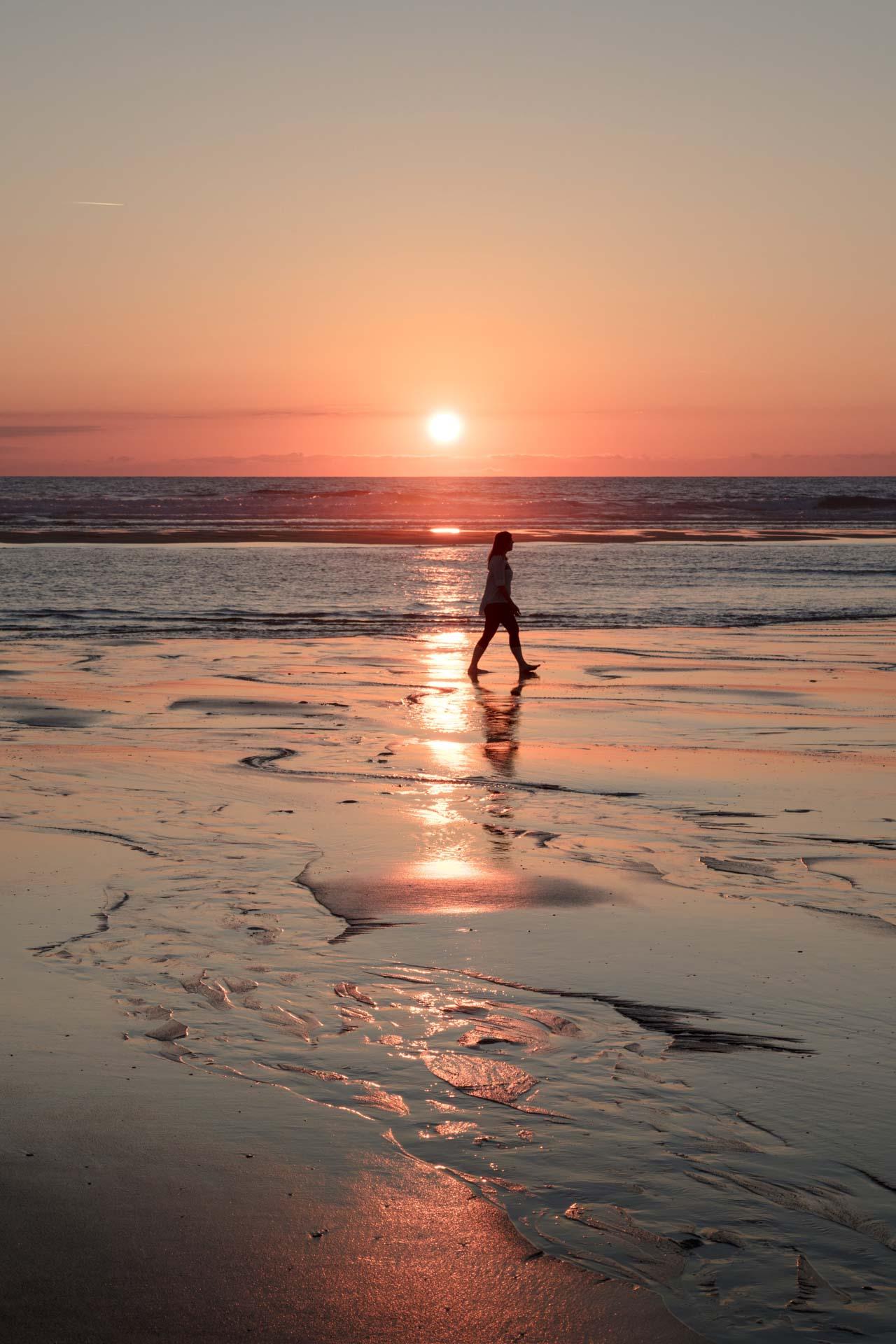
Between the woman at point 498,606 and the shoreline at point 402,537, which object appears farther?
the shoreline at point 402,537

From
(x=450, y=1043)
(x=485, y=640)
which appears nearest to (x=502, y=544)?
(x=485, y=640)

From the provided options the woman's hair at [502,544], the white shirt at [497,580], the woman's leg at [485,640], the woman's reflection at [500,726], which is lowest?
the woman's reflection at [500,726]

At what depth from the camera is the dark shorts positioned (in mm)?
15500

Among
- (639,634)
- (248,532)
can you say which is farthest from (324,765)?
(248,532)

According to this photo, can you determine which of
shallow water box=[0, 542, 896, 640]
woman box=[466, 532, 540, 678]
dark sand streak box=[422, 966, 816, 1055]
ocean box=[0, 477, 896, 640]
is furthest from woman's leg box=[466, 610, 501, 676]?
dark sand streak box=[422, 966, 816, 1055]

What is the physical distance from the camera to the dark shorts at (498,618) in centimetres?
1550

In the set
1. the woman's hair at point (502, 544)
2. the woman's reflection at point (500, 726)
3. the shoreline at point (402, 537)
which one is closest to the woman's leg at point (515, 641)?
the woman's reflection at point (500, 726)

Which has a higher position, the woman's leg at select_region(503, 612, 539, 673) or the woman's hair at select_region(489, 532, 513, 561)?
the woman's hair at select_region(489, 532, 513, 561)

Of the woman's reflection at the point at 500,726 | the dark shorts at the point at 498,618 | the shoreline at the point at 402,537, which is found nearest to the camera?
the woman's reflection at the point at 500,726

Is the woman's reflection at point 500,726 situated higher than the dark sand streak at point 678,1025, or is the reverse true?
the dark sand streak at point 678,1025

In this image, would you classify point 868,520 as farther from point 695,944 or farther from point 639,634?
point 695,944

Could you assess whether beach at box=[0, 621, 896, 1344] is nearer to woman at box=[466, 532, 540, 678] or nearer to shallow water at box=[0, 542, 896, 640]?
woman at box=[466, 532, 540, 678]

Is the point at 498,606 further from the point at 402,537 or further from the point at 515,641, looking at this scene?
the point at 402,537

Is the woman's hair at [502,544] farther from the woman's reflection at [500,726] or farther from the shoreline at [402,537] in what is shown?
the shoreline at [402,537]
